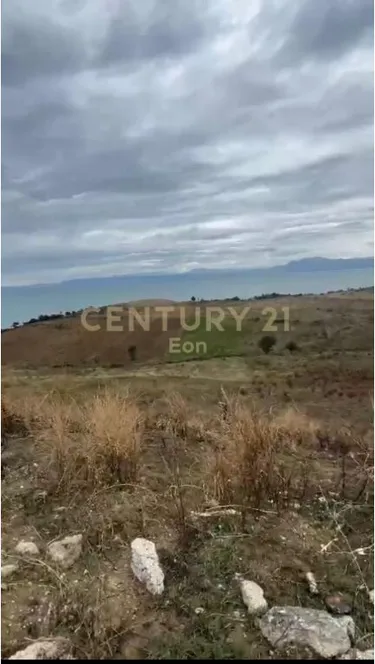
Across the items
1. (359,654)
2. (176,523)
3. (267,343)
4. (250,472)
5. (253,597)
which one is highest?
(250,472)

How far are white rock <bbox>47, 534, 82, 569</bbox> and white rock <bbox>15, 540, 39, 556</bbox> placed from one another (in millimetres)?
65

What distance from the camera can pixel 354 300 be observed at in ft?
94.9

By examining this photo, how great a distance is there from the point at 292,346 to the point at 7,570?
2533cm

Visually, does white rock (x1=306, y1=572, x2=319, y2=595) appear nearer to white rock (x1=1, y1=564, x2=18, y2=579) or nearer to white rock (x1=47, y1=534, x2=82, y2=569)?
white rock (x1=47, y1=534, x2=82, y2=569)

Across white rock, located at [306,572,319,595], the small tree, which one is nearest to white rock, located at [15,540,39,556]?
white rock, located at [306,572,319,595]

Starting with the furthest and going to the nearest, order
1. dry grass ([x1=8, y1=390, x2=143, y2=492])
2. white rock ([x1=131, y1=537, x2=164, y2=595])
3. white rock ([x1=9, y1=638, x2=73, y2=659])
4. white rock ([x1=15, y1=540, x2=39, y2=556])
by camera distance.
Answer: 1. dry grass ([x1=8, y1=390, x2=143, y2=492])
2. white rock ([x1=15, y1=540, x2=39, y2=556])
3. white rock ([x1=131, y1=537, x2=164, y2=595])
4. white rock ([x1=9, y1=638, x2=73, y2=659])

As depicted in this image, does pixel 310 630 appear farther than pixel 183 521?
No

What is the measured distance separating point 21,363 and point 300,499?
21474 millimetres

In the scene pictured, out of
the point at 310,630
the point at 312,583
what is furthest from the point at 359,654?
the point at 312,583

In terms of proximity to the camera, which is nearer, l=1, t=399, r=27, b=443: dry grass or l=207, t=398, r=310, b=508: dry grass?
l=207, t=398, r=310, b=508: dry grass

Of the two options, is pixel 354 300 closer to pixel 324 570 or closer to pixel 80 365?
pixel 80 365

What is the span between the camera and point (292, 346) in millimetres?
27031

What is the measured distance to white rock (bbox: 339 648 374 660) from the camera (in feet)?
6.52

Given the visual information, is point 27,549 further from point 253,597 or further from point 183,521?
point 253,597
